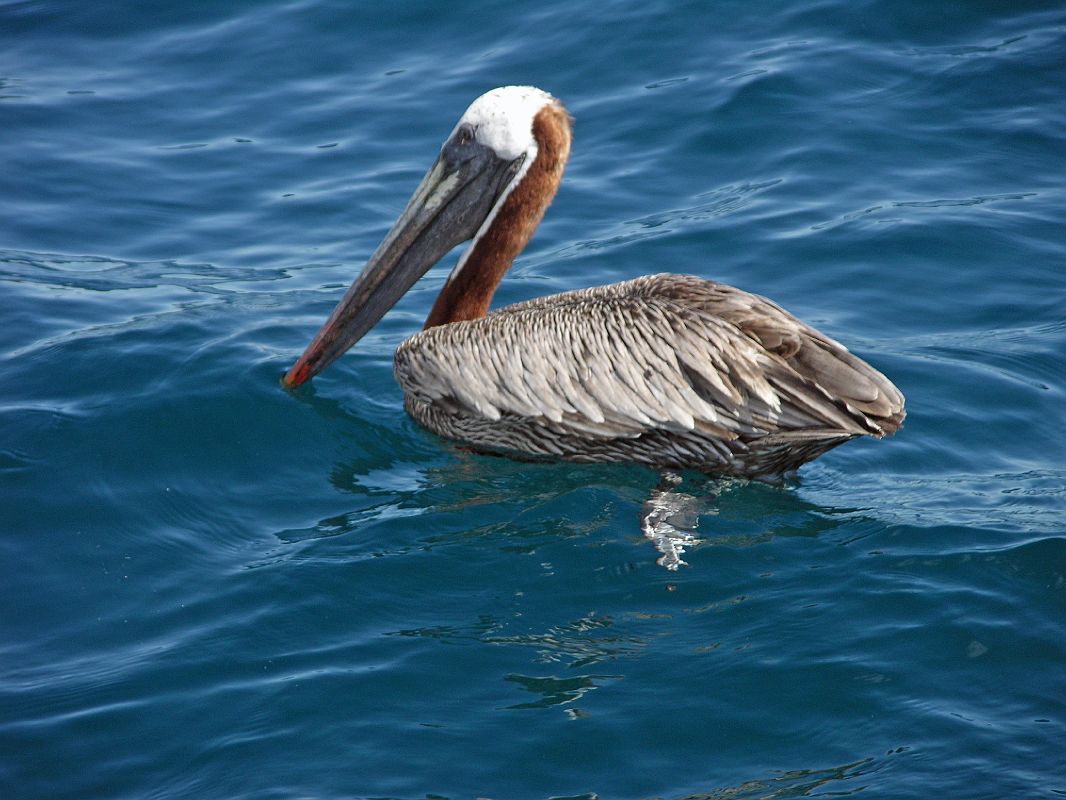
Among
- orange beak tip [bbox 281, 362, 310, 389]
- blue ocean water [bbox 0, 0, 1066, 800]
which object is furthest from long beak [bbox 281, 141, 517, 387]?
blue ocean water [bbox 0, 0, 1066, 800]

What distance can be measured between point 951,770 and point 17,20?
10.7m

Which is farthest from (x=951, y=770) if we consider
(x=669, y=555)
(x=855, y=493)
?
(x=855, y=493)

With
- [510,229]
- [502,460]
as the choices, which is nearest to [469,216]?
[510,229]

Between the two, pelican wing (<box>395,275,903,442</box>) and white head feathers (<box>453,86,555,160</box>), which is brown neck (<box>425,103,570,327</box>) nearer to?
white head feathers (<box>453,86,555,160</box>)

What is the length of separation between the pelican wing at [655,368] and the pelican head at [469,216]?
41cm

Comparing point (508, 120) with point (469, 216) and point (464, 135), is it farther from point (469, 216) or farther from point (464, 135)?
point (469, 216)

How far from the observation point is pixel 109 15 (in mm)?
11531

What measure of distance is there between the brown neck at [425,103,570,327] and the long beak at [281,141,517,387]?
12 centimetres

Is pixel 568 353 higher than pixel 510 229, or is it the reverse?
pixel 510 229

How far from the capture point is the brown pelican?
5.30 meters

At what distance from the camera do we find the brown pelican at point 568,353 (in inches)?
209

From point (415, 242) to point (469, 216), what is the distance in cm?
31

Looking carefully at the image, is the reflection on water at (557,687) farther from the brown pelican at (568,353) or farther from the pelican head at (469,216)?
the pelican head at (469,216)

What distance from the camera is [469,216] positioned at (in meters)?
6.56
